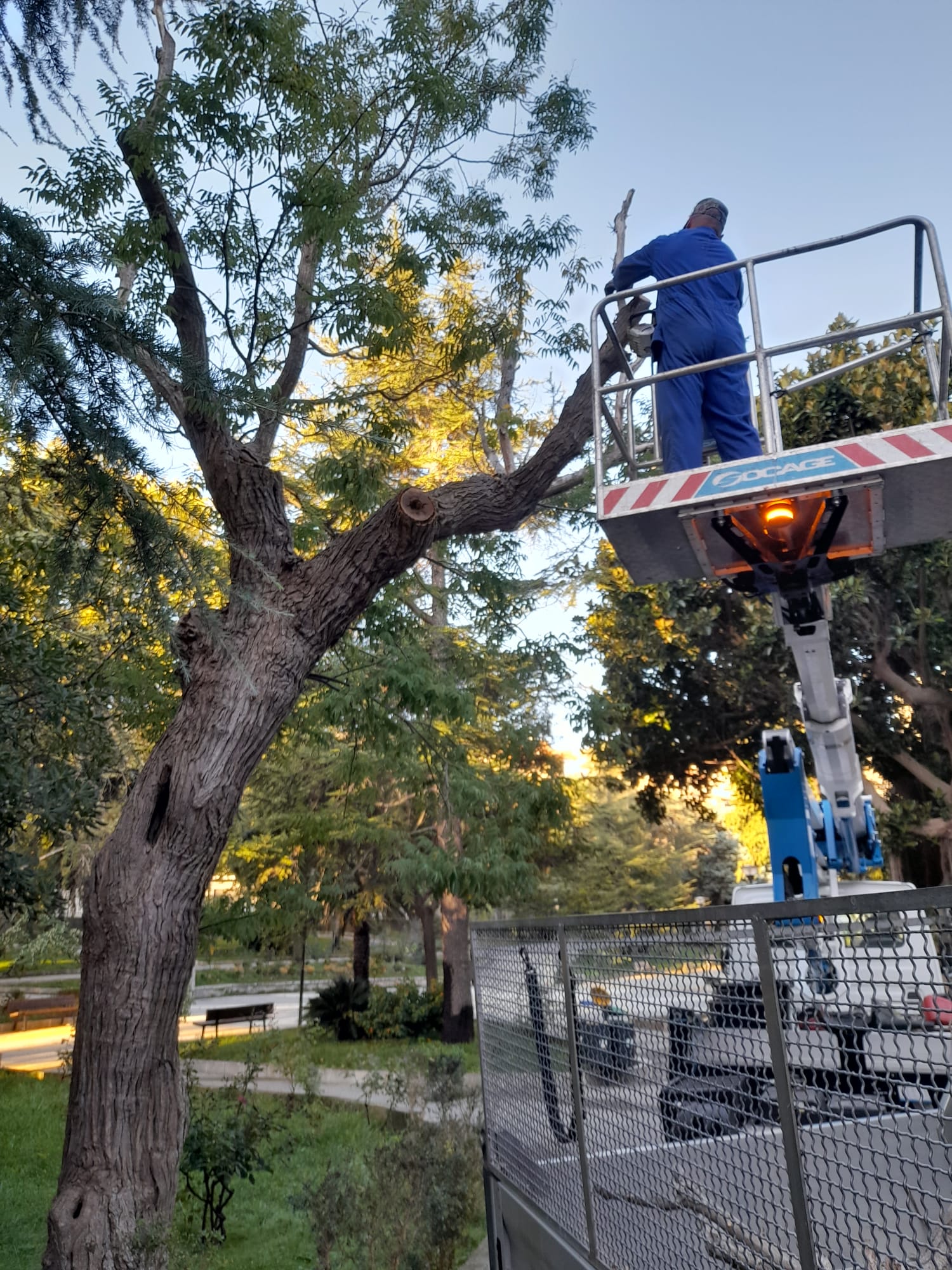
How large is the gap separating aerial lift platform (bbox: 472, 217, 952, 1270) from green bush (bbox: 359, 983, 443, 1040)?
14.1 metres

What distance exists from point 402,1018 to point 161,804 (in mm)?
14447

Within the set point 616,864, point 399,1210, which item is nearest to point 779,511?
point 399,1210

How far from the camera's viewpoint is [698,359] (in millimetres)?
5711

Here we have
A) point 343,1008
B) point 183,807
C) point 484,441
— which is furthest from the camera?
point 343,1008

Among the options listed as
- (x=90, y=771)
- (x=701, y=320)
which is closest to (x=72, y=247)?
(x=701, y=320)

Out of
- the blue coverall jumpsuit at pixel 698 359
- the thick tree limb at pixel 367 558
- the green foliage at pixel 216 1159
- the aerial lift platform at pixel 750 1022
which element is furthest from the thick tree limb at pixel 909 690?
the green foliage at pixel 216 1159

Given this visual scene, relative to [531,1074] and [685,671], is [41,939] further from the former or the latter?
[685,671]

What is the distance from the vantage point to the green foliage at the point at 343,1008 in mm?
18281

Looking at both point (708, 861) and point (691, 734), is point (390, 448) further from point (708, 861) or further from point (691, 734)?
point (708, 861)

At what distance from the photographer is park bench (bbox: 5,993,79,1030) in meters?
20.4

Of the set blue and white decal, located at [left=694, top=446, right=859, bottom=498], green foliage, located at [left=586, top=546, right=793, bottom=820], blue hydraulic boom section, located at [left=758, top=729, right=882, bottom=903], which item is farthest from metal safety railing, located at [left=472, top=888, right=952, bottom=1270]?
green foliage, located at [left=586, top=546, right=793, bottom=820]

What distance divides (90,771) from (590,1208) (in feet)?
18.7

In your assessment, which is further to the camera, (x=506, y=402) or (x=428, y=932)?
(x=428, y=932)

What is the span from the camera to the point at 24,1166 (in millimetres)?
8680
